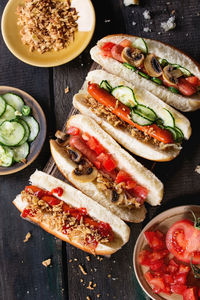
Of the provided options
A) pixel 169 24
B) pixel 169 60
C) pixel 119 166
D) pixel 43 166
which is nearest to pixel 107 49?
pixel 169 60

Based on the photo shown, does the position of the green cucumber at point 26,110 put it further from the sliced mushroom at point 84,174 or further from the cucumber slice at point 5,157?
the sliced mushroom at point 84,174

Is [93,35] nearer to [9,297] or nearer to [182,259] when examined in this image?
[182,259]

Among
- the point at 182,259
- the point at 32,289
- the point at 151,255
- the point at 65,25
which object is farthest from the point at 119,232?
the point at 65,25

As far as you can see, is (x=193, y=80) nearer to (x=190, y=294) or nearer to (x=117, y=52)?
(x=117, y=52)

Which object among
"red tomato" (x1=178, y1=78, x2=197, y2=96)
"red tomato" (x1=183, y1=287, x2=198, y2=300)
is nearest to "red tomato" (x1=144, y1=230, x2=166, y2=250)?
"red tomato" (x1=183, y1=287, x2=198, y2=300)

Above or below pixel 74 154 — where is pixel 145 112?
above

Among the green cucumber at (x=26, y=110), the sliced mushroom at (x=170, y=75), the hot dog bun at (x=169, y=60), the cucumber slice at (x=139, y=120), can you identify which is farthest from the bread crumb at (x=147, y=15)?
the green cucumber at (x=26, y=110)
